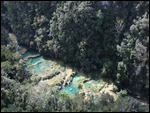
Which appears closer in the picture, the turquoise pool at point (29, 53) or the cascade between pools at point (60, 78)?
the cascade between pools at point (60, 78)

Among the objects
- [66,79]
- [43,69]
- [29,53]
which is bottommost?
[66,79]

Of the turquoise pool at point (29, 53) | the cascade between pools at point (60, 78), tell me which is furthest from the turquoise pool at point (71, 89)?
the turquoise pool at point (29, 53)

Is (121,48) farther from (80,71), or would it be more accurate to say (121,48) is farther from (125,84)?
(80,71)

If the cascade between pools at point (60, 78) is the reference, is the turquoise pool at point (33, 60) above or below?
above

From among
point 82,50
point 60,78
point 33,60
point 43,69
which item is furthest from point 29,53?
point 82,50

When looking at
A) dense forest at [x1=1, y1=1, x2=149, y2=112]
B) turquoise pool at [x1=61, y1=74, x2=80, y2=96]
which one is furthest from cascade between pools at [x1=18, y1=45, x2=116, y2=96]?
dense forest at [x1=1, y1=1, x2=149, y2=112]

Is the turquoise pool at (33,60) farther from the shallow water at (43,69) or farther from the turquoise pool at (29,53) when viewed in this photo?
the turquoise pool at (29,53)

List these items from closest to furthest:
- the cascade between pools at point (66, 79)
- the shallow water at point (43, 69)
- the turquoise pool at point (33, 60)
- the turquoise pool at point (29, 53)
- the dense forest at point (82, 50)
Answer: the dense forest at point (82, 50) < the cascade between pools at point (66, 79) < the shallow water at point (43, 69) < the turquoise pool at point (33, 60) < the turquoise pool at point (29, 53)

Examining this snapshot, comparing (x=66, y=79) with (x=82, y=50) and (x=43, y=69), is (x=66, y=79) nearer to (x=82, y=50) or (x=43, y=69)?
(x=43, y=69)
